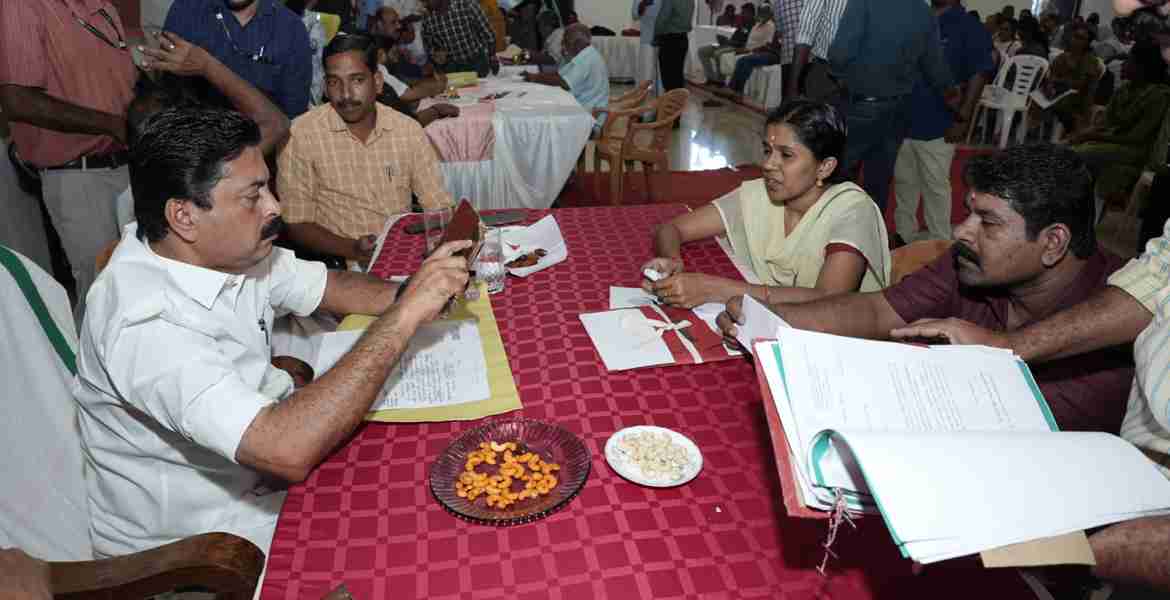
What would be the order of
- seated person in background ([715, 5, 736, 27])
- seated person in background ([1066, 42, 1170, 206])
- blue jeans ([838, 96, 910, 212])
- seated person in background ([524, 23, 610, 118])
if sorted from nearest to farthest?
blue jeans ([838, 96, 910, 212]) → seated person in background ([1066, 42, 1170, 206]) → seated person in background ([524, 23, 610, 118]) → seated person in background ([715, 5, 736, 27])

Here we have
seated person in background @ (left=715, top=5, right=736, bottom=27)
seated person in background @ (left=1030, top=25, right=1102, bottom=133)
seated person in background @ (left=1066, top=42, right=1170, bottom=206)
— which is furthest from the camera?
seated person in background @ (left=715, top=5, right=736, bottom=27)

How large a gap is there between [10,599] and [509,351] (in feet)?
3.02

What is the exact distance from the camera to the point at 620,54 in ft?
34.2

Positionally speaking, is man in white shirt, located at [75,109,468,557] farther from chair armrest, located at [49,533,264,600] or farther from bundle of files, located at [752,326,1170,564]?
bundle of files, located at [752,326,1170,564]

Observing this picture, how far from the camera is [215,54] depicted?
2885 millimetres

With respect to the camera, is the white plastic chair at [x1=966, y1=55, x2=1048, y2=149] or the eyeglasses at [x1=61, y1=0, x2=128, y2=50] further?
the white plastic chair at [x1=966, y1=55, x2=1048, y2=149]

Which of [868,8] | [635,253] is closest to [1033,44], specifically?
[868,8]

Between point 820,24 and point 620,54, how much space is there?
258 inches

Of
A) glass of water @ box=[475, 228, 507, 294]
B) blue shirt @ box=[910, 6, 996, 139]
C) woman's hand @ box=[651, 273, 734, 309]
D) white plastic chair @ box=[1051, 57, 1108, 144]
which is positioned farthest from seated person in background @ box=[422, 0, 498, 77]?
white plastic chair @ box=[1051, 57, 1108, 144]

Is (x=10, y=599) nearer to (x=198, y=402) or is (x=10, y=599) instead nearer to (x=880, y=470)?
(x=198, y=402)

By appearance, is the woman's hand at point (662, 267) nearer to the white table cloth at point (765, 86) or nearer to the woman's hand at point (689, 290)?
the woman's hand at point (689, 290)

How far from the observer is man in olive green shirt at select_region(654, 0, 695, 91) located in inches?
309

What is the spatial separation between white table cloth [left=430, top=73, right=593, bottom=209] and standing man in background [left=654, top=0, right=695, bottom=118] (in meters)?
3.60

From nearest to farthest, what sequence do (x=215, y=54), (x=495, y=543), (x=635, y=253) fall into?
(x=495, y=543) < (x=635, y=253) < (x=215, y=54)
